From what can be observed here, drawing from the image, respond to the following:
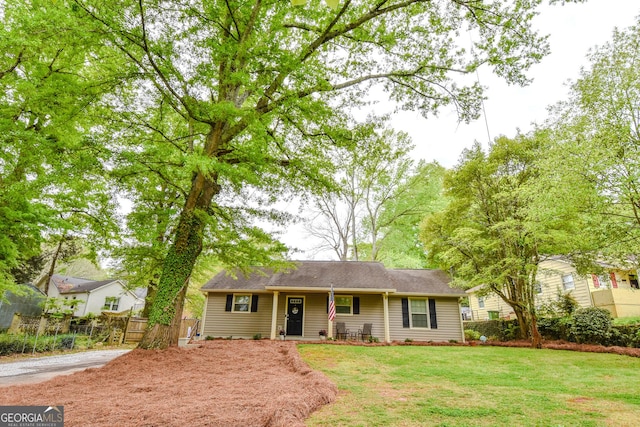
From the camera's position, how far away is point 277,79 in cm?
696

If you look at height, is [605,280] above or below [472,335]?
above

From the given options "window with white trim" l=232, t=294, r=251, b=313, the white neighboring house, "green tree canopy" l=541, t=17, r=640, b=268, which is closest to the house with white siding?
"green tree canopy" l=541, t=17, r=640, b=268

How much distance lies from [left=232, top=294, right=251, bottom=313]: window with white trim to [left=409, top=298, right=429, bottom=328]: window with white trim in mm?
8072

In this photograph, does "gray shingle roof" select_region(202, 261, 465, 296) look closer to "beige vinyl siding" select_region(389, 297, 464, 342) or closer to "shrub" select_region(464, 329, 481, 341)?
"beige vinyl siding" select_region(389, 297, 464, 342)

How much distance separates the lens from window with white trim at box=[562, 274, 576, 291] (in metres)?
17.5

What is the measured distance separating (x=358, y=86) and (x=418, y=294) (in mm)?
10067

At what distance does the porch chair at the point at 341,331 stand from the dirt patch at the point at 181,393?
7.66 metres

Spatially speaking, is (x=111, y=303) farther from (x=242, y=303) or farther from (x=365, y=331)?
(x=365, y=331)

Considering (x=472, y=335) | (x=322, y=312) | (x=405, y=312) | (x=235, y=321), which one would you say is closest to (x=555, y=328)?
(x=472, y=335)

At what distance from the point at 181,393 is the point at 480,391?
4688 millimetres

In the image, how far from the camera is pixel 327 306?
48.2 feet

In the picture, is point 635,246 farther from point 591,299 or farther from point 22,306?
point 22,306

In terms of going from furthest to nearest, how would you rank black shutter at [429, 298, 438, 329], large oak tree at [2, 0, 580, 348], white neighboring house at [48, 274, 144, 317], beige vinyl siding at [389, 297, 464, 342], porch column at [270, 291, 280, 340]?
white neighboring house at [48, 274, 144, 317], black shutter at [429, 298, 438, 329], beige vinyl siding at [389, 297, 464, 342], porch column at [270, 291, 280, 340], large oak tree at [2, 0, 580, 348]

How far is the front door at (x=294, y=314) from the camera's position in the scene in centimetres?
1450
